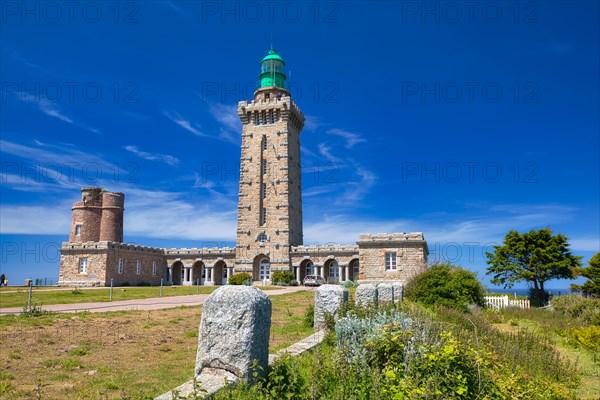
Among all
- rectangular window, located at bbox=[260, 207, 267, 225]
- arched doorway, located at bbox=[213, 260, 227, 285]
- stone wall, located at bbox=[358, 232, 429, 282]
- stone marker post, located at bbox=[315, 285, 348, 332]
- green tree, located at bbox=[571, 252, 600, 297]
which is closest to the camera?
stone marker post, located at bbox=[315, 285, 348, 332]

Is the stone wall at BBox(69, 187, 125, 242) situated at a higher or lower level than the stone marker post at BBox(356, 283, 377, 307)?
higher

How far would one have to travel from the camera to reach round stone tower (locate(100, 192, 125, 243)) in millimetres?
45938

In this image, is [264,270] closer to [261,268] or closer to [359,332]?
[261,268]

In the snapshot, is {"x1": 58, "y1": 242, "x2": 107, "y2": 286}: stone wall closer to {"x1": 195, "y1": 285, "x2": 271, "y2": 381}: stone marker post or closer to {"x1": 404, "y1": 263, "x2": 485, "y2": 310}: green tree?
{"x1": 404, "y1": 263, "x2": 485, "y2": 310}: green tree

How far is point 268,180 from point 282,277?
9.71m

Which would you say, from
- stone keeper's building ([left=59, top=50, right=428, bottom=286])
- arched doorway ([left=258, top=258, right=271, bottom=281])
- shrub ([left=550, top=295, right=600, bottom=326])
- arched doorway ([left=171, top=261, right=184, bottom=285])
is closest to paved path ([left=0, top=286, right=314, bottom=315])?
shrub ([left=550, top=295, right=600, bottom=326])

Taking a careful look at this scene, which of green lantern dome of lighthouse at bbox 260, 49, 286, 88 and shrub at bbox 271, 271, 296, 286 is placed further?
green lantern dome of lighthouse at bbox 260, 49, 286, 88

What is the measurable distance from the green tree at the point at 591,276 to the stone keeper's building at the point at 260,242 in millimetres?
11408

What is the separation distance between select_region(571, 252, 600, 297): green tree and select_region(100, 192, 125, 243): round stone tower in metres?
41.1

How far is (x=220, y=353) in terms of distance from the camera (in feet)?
18.3

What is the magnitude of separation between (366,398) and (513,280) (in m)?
33.0

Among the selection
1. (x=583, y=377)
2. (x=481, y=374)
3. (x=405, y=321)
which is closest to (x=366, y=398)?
(x=481, y=374)

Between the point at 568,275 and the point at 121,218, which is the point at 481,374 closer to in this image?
the point at 568,275

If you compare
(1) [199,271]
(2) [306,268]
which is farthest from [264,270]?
(1) [199,271]
